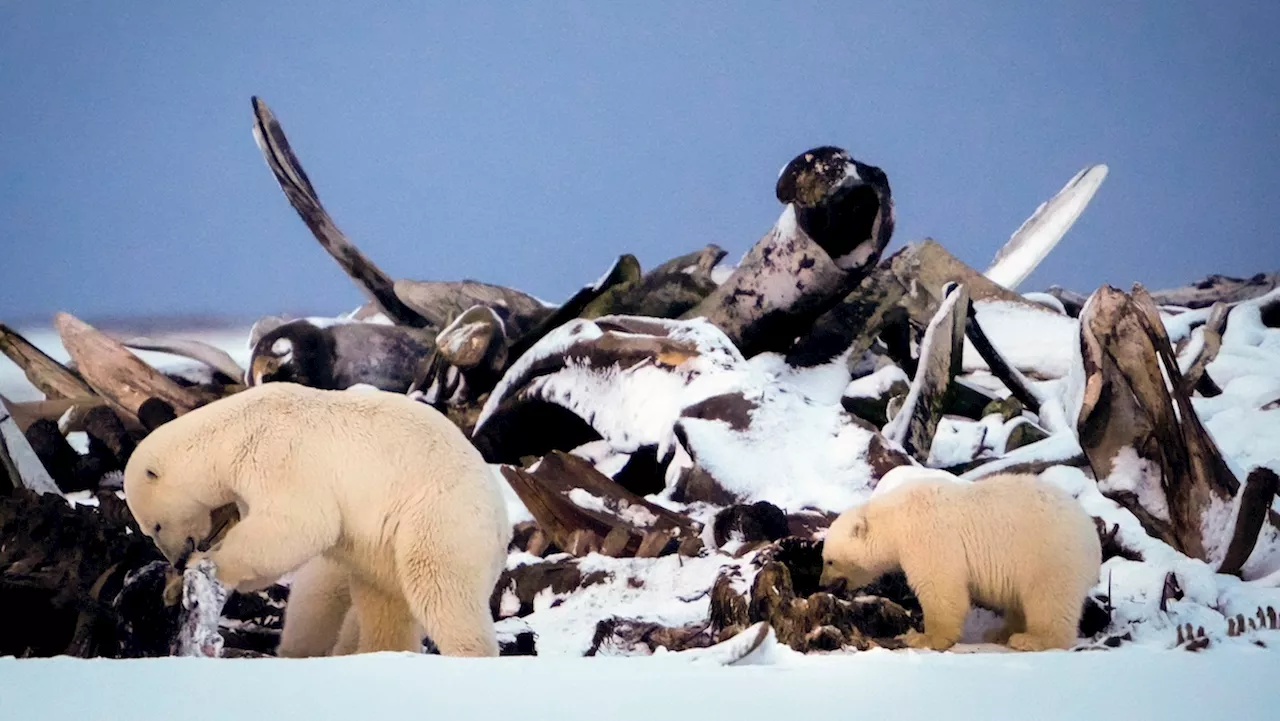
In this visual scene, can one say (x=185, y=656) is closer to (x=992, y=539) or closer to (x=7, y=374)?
(x=7, y=374)

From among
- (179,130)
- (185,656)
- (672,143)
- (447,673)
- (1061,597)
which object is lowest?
(185,656)

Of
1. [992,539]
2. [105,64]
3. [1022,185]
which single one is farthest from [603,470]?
[105,64]

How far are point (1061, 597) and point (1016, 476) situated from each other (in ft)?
1.17

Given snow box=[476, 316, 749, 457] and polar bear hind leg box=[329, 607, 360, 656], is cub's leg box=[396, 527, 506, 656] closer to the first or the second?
polar bear hind leg box=[329, 607, 360, 656]

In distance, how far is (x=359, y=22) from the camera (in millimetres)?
3471

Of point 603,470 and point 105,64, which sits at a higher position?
point 105,64

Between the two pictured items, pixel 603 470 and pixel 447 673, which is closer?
pixel 447 673

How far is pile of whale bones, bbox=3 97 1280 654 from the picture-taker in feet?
9.75

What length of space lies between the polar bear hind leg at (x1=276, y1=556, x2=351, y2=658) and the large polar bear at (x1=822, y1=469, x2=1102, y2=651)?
49.4 inches

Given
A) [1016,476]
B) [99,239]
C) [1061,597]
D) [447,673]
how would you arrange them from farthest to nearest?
[99,239], [1016,476], [1061,597], [447,673]

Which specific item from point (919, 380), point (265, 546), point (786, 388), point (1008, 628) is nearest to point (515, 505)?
point (265, 546)

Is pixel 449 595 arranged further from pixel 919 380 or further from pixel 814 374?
pixel 919 380

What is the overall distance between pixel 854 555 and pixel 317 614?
4.54 feet

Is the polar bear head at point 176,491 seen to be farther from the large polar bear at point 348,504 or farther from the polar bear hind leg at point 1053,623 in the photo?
the polar bear hind leg at point 1053,623
